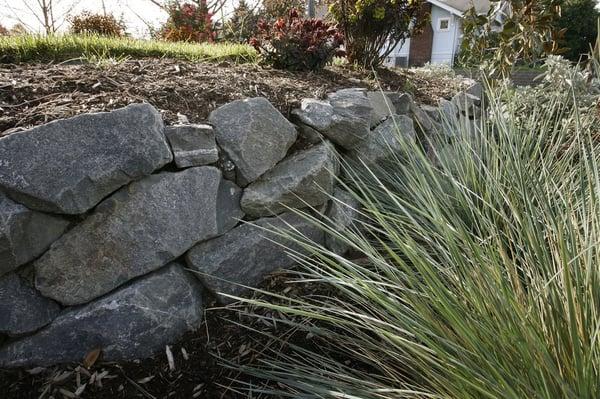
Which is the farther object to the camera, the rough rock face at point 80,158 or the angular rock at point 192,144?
the angular rock at point 192,144

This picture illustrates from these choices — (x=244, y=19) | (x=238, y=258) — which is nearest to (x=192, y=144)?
(x=238, y=258)

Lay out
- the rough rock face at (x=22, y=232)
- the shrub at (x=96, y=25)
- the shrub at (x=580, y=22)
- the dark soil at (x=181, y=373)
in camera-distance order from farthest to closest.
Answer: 1. the shrub at (x=580, y=22)
2. the shrub at (x=96, y=25)
3. the dark soil at (x=181, y=373)
4. the rough rock face at (x=22, y=232)

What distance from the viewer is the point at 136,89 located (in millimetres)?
1823

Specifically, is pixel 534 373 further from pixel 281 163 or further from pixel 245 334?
pixel 281 163

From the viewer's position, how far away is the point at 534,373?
2.71 feet

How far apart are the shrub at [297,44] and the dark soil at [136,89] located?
291 millimetres

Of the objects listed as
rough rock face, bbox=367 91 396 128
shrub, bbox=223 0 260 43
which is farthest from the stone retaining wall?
shrub, bbox=223 0 260 43

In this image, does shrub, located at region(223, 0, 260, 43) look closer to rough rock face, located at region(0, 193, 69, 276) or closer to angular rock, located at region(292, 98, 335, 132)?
angular rock, located at region(292, 98, 335, 132)

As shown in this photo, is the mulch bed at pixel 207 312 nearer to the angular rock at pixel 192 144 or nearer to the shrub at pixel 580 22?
the angular rock at pixel 192 144

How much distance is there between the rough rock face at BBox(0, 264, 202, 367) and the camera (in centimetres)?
141

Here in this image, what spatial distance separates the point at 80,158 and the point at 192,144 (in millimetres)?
413

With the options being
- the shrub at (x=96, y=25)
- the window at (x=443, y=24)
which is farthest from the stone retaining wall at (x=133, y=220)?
the window at (x=443, y=24)

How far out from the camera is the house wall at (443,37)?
61.9 ft

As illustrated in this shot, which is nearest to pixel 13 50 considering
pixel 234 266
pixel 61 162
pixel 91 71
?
pixel 91 71
